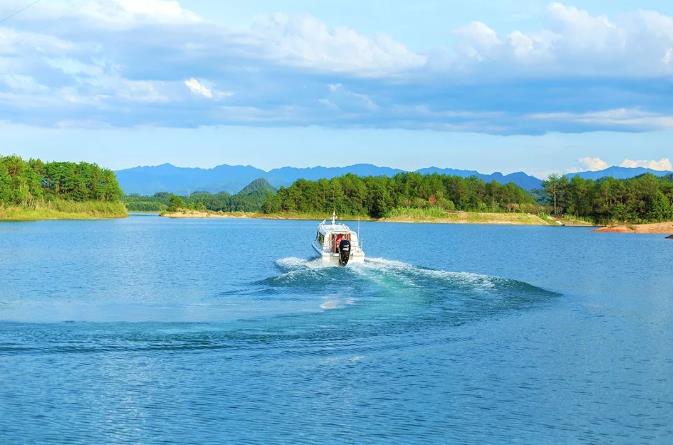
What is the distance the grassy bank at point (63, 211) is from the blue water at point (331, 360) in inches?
4833

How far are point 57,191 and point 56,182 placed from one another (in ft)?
7.55

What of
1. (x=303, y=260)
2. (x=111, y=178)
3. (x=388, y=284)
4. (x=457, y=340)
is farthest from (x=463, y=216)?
(x=457, y=340)

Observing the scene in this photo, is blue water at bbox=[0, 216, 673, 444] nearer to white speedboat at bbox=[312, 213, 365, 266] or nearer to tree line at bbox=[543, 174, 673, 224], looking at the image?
white speedboat at bbox=[312, 213, 365, 266]

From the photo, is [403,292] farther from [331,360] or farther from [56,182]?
[56,182]

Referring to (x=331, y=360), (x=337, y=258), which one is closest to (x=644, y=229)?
(x=337, y=258)

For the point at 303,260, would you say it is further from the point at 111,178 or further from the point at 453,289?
the point at 111,178

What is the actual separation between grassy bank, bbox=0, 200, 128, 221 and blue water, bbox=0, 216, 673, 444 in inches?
4833

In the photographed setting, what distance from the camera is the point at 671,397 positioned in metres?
19.2

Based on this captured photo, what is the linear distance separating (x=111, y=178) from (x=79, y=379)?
178057 mm

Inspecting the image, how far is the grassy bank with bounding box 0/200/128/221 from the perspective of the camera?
158 metres

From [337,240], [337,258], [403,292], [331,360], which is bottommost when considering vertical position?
[331,360]

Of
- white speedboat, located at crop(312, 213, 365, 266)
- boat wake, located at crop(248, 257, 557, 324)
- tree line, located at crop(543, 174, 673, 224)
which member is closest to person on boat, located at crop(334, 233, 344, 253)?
white speedboat, located at crop(312, 213, 365, 266)

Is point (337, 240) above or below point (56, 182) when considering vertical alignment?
below

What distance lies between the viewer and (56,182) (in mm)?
181750
